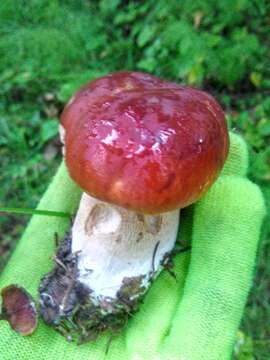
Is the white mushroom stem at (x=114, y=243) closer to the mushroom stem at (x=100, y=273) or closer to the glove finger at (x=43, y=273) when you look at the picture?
the mushroom stem at (x=100, y=273)

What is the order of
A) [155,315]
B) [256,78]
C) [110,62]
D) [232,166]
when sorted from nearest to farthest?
[155,315]
[232,166]
[256,78]
[110,62]

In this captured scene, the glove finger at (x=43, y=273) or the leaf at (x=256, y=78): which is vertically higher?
the leaf at (x=256, y=78)

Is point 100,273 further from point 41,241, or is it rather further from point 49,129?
point 49,129

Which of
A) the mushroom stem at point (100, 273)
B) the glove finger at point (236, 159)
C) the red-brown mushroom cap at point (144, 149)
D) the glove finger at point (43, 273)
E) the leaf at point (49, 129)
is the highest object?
the red-brown mushroom cap at point (144, 149)

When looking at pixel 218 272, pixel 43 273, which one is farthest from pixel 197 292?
pixel 43 273

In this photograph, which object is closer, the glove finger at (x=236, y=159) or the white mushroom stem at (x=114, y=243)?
the white mushroom stem at (x=114, y=243)

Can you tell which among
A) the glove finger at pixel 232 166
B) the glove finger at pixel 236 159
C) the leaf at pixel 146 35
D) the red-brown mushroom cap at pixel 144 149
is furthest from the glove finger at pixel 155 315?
the leaf at pixel 146 35

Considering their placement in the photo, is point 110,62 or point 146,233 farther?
point 110,62
